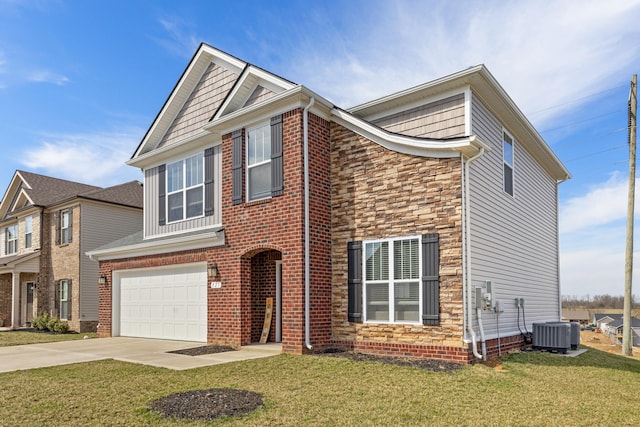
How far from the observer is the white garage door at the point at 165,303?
45.9 feet

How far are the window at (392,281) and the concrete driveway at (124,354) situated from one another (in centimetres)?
247

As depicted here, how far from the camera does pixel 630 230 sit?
17.3 meters

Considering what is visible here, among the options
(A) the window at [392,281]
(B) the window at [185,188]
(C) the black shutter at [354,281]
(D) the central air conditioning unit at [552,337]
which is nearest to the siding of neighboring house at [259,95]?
(B) the window at [185,188]

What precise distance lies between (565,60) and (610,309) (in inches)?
4554

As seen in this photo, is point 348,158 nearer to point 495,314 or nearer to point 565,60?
point 495,314

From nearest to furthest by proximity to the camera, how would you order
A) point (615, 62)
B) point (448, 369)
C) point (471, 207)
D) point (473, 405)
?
point (473, 405)
point (448, 369)
point (471, 207)
point (615, 62)

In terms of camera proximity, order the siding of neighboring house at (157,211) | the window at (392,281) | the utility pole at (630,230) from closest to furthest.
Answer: the window at (392,281) < the siding of neighboring house at (157,211) < the utility pole at (630,230)

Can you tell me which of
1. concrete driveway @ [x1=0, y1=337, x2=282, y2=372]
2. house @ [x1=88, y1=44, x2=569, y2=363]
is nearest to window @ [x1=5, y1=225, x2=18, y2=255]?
concrete driveway @ [x1=0, y1=337, x2=282, y2=372]

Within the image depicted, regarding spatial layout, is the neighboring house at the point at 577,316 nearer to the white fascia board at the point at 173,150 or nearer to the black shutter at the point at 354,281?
the white fascia board at the point at 173,150

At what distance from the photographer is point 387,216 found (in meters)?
10.7

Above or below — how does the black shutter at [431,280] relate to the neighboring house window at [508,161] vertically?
below

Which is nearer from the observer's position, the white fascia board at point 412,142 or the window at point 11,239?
the white fascia board at point 412,142

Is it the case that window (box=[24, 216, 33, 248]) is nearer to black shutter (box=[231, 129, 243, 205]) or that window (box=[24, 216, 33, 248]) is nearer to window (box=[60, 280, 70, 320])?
window (box=[60, 280, 70, 320])

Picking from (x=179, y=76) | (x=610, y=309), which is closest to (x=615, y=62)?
(x=179, y=76)
